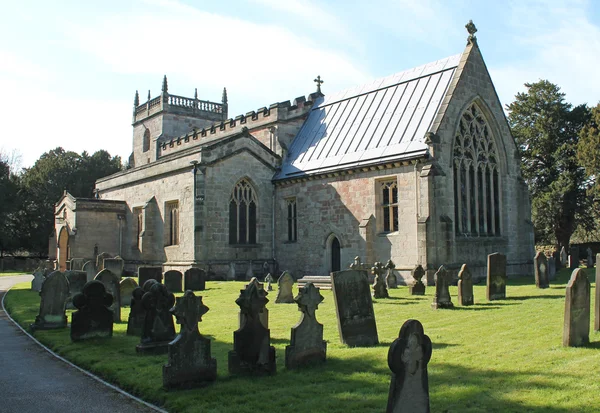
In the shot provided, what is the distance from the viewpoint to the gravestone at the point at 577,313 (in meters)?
9.19

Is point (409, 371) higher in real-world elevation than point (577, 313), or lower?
lower

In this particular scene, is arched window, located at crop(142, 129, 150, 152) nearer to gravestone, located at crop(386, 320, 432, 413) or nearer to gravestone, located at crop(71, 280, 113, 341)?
gravestone, located at crop(71, 280, 113, 341)

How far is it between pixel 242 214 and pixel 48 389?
67.7ft

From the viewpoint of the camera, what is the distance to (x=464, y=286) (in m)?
14.8

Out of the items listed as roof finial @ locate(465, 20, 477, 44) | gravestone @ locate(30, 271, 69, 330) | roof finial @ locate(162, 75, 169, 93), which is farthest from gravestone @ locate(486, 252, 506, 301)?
roof finial @ locate(162, 75, 169, 93)

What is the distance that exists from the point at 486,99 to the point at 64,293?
20.0m

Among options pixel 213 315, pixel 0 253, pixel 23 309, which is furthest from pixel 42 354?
pixel 0 253

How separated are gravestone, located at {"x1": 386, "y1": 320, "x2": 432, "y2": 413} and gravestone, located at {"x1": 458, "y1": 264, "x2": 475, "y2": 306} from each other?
30.8 feet

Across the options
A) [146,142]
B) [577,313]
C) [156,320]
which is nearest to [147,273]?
[156,320]

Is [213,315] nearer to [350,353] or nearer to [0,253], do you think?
[350,353]

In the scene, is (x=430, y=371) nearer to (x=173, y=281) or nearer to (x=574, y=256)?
(x=173, y=281)

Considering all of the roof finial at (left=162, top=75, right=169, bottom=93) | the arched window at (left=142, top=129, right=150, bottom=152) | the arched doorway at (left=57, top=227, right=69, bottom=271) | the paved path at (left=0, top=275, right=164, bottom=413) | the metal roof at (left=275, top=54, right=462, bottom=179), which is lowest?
the paved path at (left=0, top=275, right=164, bottom=413)

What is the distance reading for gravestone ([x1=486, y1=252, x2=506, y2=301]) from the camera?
15.9m

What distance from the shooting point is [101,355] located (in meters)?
9.82
